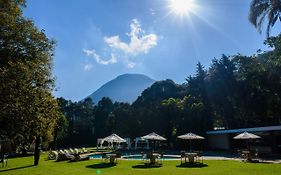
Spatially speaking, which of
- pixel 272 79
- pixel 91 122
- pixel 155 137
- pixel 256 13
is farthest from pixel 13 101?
pixel 91 122

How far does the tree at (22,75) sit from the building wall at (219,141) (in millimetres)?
27899

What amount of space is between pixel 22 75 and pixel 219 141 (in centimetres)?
3339

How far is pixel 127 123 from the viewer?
5641cm

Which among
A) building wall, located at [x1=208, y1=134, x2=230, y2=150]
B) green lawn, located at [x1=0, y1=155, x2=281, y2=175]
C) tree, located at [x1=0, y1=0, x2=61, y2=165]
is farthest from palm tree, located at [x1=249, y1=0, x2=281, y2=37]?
building wall, located at [x1=208, y1=134, x2=230, y2=150]

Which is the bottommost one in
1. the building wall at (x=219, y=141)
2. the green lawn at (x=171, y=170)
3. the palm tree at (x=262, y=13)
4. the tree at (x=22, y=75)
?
the green lawn at (x=171, y=170)

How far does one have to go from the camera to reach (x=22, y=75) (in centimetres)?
1355

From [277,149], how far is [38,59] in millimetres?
24640

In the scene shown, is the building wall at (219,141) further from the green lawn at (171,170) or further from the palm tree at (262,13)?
the palm tree at (262,13)

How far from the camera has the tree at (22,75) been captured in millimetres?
13328

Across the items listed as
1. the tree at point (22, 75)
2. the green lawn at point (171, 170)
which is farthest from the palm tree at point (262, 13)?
the tree at point (22, 75)

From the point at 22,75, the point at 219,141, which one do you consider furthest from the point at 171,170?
the point at 219,141

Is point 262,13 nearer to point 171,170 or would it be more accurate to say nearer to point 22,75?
point 171,170

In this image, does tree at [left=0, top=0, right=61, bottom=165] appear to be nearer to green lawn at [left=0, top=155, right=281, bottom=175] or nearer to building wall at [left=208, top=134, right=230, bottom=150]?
green lawn at [left=0, top=155, right=281, bottom=175]

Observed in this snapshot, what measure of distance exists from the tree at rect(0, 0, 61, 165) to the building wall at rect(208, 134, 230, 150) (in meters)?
27.9
